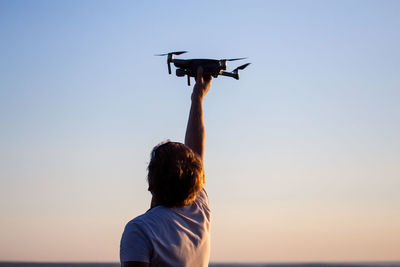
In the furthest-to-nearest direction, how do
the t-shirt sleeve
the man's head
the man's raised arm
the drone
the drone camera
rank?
1. the drone camera
2. the drone
3. the man's raised arm
4. the man's head
5. the t-shirt sleeve

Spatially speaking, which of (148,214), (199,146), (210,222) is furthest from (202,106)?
(148,214)

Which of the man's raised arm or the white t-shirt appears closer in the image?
the white t-shirt

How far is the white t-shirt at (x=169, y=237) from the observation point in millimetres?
2564

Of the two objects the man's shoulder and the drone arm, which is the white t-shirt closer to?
the man's shoulder

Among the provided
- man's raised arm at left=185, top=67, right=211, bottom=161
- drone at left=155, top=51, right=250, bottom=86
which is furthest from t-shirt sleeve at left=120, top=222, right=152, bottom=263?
drone at left=155, top=51, right=250, bottom=86

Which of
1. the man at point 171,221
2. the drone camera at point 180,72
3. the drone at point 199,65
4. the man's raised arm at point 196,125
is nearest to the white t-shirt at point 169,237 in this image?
the man at point 171,221

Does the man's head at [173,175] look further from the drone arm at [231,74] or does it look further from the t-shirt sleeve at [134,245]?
the drone arm at [231,74]

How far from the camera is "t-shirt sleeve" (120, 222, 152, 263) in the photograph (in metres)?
2.54

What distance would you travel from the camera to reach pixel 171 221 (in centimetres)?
277

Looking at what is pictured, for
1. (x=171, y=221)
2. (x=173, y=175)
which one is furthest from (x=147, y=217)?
(x=173, y=175)

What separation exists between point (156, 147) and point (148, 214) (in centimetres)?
37

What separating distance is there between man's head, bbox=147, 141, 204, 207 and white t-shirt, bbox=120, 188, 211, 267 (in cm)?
8

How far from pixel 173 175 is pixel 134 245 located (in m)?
0.42

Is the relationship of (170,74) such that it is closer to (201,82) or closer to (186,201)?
(201,82)
